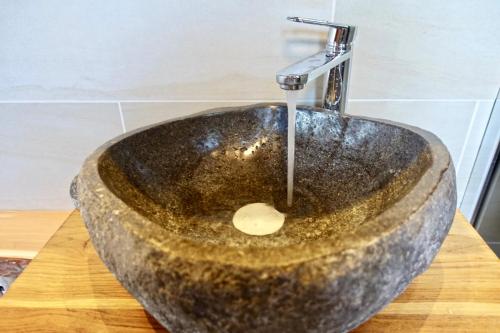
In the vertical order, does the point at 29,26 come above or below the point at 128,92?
above

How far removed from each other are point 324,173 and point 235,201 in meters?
0.15

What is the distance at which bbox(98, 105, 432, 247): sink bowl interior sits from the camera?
0.45 meters

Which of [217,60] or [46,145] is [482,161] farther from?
[46,145]

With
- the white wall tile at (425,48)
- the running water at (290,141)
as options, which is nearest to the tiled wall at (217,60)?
the white wall tile at (425,48)

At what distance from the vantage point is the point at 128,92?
2.00 ft

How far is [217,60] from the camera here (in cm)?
58

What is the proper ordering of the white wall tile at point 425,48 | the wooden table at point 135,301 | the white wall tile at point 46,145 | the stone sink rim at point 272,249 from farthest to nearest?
the white wall tile at point 46,145, the white wall tile at point 425,48, the wooden table at point 135,301, the stone sink rim at point 272,249

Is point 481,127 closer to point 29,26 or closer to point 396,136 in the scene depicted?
point 396,136

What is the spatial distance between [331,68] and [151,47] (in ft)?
1.02

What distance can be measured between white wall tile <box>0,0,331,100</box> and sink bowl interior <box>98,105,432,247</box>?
9cm

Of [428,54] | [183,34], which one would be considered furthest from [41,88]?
[428,54]

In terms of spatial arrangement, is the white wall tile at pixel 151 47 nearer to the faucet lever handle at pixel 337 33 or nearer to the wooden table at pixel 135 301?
the faucet lever handle at pixel 337 33

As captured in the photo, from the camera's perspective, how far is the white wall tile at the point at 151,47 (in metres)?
0.54

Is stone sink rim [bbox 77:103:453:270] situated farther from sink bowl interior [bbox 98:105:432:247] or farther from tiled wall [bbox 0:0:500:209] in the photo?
tiled wall [bbox 0:0:500:209]
